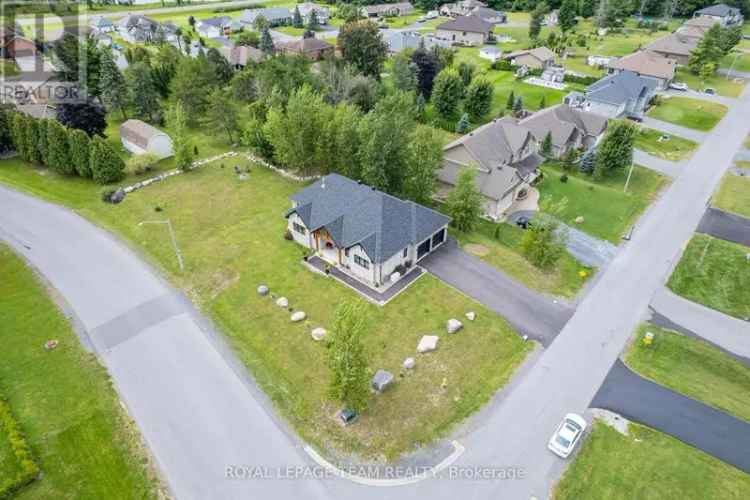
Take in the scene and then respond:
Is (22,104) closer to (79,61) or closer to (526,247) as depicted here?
(79,61)

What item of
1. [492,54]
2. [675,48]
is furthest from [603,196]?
[675,48]

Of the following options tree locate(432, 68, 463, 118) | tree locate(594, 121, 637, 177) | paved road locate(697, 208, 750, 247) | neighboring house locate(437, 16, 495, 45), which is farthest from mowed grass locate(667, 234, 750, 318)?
neighboring house locate(437, 16, 495, 45)

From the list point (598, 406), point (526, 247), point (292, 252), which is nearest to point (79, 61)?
point (292, 252)

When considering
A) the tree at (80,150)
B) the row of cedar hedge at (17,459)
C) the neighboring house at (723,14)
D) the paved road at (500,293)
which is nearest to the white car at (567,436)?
the paved road at (500,293)

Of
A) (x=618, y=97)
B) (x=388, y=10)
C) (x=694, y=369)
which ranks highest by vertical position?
(x=388, y=10)

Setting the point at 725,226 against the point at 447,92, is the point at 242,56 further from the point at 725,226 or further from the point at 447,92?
the point at 725,226

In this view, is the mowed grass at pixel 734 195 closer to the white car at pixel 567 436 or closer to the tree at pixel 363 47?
the white car at pixel 567 436
